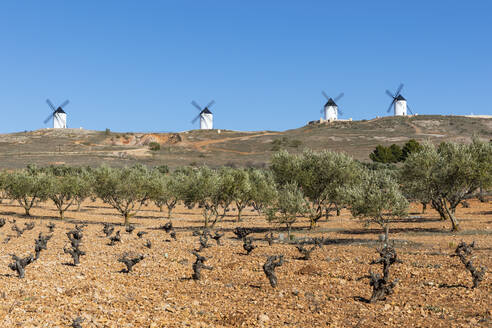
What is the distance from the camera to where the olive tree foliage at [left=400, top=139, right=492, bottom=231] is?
137ft

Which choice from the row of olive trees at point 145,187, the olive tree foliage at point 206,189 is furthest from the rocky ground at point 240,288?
the row of olive trees at point 145,187

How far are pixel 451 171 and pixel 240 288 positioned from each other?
26.4m

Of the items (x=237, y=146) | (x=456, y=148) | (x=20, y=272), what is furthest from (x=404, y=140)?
(x=20, y=272)

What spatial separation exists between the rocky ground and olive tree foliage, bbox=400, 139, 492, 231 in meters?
4.82

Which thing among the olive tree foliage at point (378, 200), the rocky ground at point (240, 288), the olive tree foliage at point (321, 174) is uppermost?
the olive tree foliage at point (321, 174)

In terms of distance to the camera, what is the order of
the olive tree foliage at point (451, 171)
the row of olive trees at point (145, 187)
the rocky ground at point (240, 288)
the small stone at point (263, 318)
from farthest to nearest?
the row of olive trees at point (145, 187), the olive tree foliage at point (451, 171), the small stone at point (263, 318), the rocky ground at point (240, 288)

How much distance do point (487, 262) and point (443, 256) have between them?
10.5 ft

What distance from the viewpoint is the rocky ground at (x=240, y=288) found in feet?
59.8

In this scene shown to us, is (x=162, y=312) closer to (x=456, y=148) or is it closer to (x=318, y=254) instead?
(x=318, y=254)

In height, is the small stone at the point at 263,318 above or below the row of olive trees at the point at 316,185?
below

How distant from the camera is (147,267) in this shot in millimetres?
29219

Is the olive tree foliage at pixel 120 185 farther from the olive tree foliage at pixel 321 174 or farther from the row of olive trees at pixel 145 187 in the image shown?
the olive tree foliage at pixel 321 174

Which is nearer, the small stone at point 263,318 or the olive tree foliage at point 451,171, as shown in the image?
the small stone at point 263,318

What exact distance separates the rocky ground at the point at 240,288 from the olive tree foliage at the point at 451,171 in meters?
4.82
